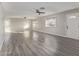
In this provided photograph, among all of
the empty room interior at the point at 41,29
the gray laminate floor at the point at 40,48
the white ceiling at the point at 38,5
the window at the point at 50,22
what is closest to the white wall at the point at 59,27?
the empty room interior at the point at 41,29

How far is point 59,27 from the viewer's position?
10.8 m

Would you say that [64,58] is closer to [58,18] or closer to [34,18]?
[58,18]

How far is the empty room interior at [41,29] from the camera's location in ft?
16.7

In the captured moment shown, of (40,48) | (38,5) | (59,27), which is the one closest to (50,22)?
(59,27)

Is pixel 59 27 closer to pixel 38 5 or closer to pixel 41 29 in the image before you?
pixel 38 5

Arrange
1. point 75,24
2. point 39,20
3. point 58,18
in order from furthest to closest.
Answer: point 39,20, point 58,18, point 75,24

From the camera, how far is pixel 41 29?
1518 centimetres

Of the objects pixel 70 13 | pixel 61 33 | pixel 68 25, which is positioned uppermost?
pixel 70 13

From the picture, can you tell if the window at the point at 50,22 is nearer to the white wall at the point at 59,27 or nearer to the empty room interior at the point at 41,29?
the empty room interior at the point at 41,29

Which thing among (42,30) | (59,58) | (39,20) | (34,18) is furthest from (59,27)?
(59,58)

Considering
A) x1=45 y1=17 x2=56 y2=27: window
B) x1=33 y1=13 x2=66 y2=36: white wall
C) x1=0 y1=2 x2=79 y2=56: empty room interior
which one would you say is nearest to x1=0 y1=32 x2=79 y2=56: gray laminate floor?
x1=0 y1=2 x2=79 y2=56: empty room interior

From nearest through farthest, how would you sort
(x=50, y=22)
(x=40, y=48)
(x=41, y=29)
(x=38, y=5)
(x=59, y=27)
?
(x=40, y=48) < (x=38, y=5) < (x=59, y=27) < (x=50, y=22) < (x=41, y=29)

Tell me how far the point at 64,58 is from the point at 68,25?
7159 mm

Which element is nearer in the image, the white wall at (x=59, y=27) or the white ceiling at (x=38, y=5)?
the white ceiling at (x=38, y=5)
